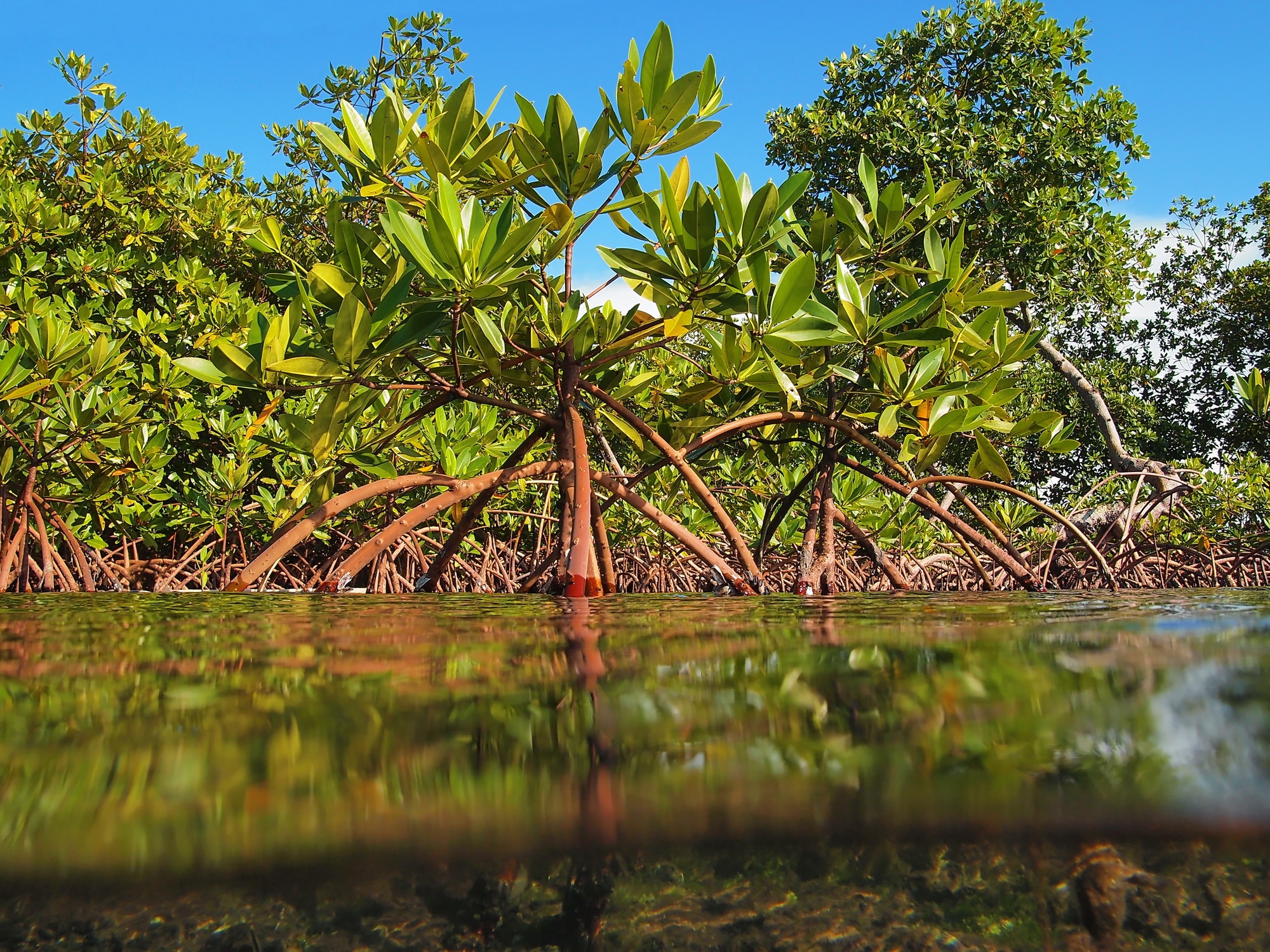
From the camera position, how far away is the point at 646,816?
0.91 ft

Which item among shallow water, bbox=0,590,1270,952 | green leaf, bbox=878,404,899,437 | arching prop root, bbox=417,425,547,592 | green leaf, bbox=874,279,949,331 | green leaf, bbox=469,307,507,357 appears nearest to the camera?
shallow water, bbox=0,590,1270,952

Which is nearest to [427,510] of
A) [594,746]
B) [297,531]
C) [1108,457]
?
[297,531]

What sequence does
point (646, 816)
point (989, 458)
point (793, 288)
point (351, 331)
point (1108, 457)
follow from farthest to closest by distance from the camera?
point (1108, 457) < point (989, 458) < point (793, 288) < point (351, 331) < point (646, 816)

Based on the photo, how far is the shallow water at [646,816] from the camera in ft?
0.79

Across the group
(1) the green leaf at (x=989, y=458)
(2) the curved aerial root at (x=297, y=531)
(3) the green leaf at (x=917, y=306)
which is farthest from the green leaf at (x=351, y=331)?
(1) the green leaf at (x=989, y=458)

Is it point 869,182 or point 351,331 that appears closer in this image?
point 351,331

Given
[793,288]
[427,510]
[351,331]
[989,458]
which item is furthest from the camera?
[989,458]

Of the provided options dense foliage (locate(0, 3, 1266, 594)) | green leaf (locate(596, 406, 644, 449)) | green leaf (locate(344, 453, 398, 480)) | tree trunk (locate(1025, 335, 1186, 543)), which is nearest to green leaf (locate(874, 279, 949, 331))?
dense foliage (locate(0, 3, 1266, 594))

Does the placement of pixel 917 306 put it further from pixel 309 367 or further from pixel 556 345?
pixel 309 367

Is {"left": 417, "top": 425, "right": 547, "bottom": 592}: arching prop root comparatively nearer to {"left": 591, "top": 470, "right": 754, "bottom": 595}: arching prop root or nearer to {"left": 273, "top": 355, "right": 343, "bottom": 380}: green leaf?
{"left": 591, "top": 470, "right": 754, "bottom": 595}: arching prop root

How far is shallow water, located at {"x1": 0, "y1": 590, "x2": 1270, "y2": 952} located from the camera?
242mm

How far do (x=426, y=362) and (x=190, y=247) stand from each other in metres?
4.73

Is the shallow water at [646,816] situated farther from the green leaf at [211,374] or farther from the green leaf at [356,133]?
the green leaf at [356,133]

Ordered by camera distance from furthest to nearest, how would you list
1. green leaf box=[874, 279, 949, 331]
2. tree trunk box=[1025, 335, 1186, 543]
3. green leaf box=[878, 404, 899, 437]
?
1. tree trunk box=[1025, 335, 1186, 543]
2. green leaf box=[878, 404, 899, 437]
3. green leaf box=[874, 279, 949, 331]
